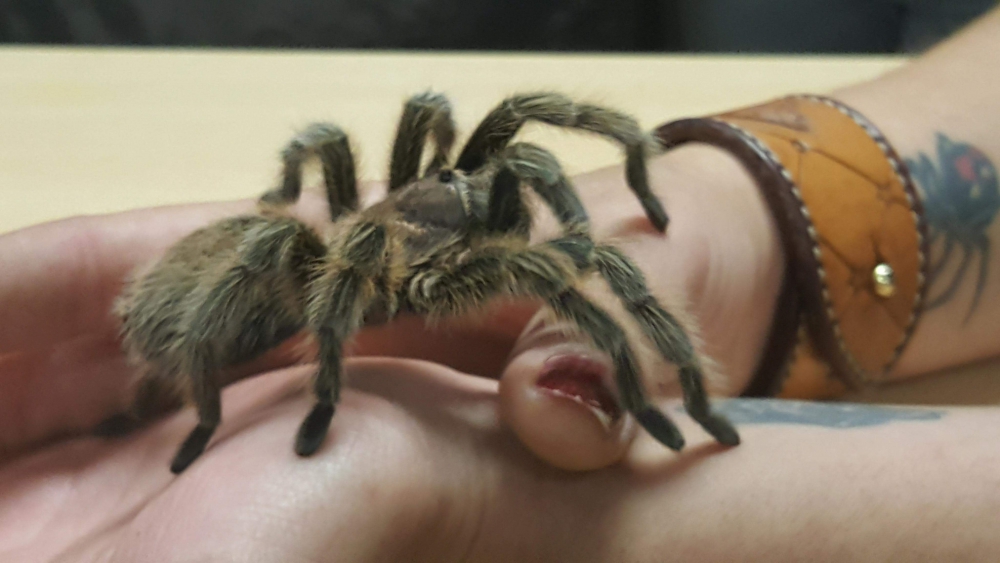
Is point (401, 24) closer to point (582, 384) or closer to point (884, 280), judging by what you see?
point (884, 280)

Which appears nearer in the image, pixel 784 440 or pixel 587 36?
pixel 784 440

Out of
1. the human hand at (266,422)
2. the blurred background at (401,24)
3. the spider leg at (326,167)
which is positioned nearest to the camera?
the human hand at (266,422)

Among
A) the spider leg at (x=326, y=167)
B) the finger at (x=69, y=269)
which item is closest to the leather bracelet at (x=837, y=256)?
the spider leg at (x=326, y=167)

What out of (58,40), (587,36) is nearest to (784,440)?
(587,36)

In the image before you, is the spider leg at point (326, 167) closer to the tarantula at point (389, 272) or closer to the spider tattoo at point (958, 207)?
the tarantula at point (389, 272)

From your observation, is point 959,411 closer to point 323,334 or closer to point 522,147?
point 522,147

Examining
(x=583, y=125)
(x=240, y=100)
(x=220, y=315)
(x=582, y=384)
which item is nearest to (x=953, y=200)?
(x=583, y=125)
